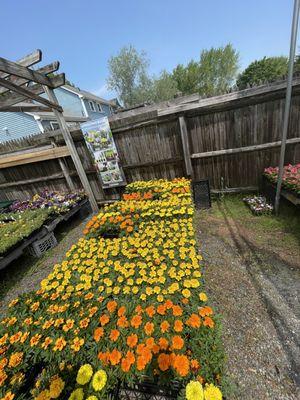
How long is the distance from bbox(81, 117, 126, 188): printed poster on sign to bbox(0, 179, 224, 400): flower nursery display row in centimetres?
327

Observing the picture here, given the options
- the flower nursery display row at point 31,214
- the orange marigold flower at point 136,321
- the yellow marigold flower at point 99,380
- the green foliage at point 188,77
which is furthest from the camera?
the green foliage at point 188,77

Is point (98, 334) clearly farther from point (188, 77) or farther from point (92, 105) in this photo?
point (188, 77)

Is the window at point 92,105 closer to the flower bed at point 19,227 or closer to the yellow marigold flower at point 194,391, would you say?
the flower bed at point 19,227

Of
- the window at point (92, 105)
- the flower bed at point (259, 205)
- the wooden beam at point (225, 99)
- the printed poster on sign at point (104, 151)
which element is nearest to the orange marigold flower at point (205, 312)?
the flower bed at point (259, 205)

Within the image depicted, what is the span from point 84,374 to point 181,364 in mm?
722

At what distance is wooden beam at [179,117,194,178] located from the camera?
458 cm

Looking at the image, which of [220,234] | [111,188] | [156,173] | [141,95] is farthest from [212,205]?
[141,95]

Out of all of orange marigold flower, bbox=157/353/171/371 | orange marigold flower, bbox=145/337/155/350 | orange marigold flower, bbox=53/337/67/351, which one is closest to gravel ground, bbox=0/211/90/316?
orange marigold flower, bbox=53/337/67/351

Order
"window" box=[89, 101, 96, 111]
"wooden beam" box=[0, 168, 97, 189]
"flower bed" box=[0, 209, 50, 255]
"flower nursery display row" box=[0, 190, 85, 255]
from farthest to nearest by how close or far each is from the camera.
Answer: "window" box=[89, 101, 96, 111]
"wooden beam" box=[0, 168, 97, 189]
"flower nursery display row" box=[0, 190, 85, 255]
"flower bed" box=[0, 209, 50, 255]

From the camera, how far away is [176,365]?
1342 mm

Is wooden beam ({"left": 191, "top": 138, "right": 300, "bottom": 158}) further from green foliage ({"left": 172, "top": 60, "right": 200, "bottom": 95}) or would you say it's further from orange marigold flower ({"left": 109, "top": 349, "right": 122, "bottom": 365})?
green foliage ({"left": 172, "top": 60, "right": 200, "bottom": 95})

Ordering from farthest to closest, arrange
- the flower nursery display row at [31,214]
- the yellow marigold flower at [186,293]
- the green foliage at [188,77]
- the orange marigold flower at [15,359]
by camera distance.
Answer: the green foliage at [188,77] < the flower nursery display row at [31,214] < the yellow marigold flower at [186,293] < the orange marigold flower at [15,359]

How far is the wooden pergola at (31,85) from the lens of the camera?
3.45 meters

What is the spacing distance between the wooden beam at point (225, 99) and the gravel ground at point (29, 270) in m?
4.06
